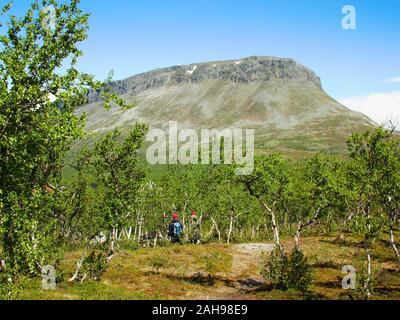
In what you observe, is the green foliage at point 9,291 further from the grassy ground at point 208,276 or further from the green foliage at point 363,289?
the green foliage at point 363,289

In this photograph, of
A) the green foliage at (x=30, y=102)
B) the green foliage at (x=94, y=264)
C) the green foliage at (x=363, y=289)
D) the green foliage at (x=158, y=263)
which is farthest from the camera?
the green foliage at (x=158, y=263)

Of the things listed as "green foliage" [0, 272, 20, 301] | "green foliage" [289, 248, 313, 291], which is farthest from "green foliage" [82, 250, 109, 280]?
Answer: "green foliage" [289, 248, 313, 291]

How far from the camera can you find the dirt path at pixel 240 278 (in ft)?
124

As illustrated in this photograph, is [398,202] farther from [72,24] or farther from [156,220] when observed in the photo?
[156,220]

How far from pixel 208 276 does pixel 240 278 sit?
3.80m

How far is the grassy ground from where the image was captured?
33812 mm

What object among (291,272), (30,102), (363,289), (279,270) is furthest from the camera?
(279,270)

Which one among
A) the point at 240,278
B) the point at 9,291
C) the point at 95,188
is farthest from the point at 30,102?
the point at 240,278

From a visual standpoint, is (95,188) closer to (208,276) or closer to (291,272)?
(208,276)

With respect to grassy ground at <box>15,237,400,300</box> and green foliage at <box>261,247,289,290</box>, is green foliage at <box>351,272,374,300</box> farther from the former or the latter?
green foliage at <box>261,247,289,290</box>

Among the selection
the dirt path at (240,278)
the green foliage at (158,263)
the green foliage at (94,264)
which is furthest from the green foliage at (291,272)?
the green foliage at (94,264)

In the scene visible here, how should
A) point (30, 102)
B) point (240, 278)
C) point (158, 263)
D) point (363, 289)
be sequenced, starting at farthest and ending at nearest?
point (158, 263) → point (240, 278) → point (363, 289) → point (30, 102)

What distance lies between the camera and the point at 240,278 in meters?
45.9
